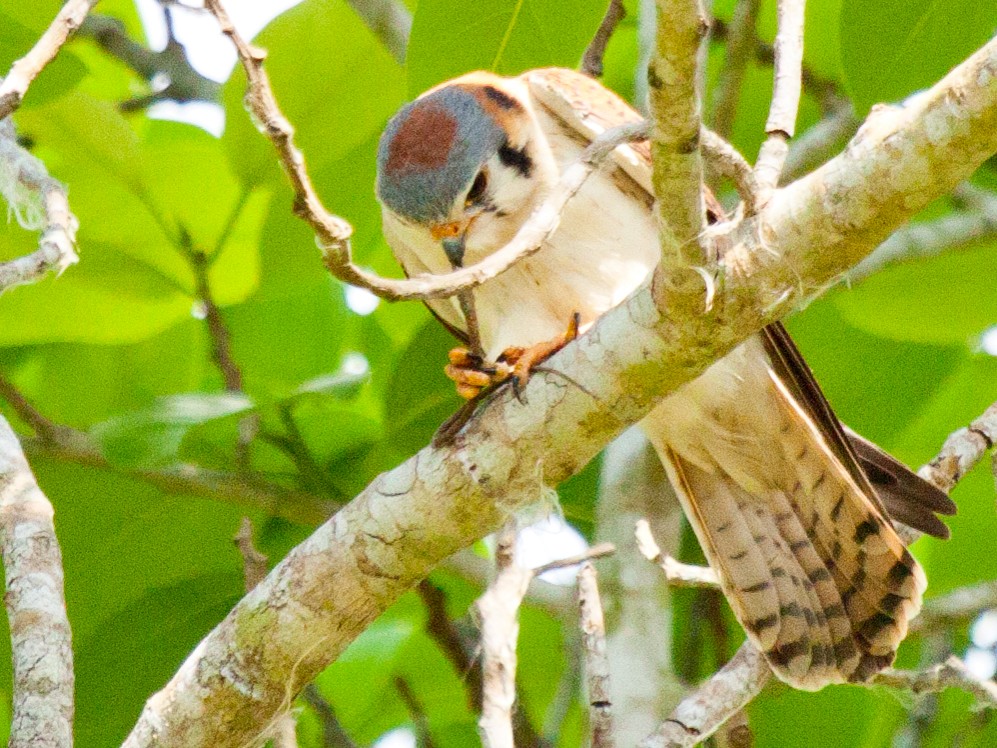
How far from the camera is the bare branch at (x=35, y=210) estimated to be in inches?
97.2

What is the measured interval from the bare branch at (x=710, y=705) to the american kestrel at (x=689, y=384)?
10.2 inches

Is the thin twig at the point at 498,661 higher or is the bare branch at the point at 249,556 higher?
the thin twig at the point at 498,661

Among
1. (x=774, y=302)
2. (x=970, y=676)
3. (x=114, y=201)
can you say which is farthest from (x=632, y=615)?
(x=114, y=201)

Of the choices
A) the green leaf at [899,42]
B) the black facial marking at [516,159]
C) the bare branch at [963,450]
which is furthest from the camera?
the black facial marking at [516,159]

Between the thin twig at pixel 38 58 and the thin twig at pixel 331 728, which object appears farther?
the thin twig at pixel 331 728

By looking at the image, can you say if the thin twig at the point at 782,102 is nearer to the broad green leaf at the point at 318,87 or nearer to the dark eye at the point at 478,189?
the dark eye at the point at 478,189

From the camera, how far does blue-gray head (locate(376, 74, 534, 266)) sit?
3.42m

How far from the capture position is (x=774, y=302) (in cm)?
218

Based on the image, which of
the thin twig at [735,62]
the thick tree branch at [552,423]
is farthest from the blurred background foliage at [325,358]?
the thick tree branch at [552,423]

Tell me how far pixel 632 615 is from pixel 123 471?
129cm

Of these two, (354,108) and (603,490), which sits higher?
(354,108)

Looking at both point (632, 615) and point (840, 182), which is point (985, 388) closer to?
point (632, 615)

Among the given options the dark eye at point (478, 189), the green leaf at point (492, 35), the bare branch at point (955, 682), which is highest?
the green leaf at point (492, 35)

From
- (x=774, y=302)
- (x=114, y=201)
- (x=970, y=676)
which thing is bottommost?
(x=970, y=676)
